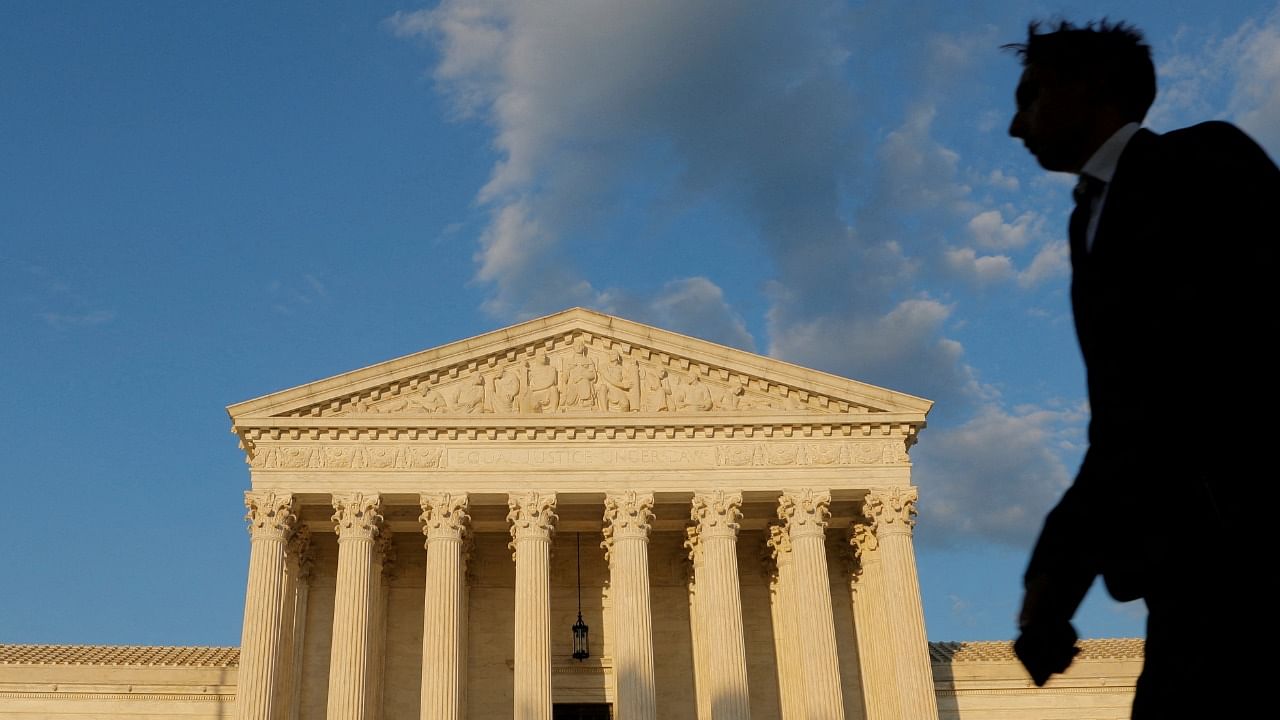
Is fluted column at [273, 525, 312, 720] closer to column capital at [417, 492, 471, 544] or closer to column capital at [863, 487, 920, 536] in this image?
column capital at [417, 492, 471, 544]

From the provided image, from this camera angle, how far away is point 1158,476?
9.71 feet

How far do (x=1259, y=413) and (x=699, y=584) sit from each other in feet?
96.0

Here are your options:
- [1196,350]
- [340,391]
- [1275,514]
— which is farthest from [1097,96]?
[340,391]

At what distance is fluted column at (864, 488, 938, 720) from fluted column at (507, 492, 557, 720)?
823cm

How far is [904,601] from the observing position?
2998cm

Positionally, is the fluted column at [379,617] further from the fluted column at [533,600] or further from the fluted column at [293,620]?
the fluted column at [533,600]

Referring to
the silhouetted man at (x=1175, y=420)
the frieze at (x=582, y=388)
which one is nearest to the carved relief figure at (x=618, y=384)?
the frieze at (x=582, y=388)

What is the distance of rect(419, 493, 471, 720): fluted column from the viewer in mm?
28203

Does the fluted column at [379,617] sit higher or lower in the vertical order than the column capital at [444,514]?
lower

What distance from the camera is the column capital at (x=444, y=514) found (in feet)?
98.5

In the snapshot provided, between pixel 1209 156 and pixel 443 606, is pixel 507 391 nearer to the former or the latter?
pixel 443 606

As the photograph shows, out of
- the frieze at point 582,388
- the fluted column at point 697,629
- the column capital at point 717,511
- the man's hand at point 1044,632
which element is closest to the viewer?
the man's hand at point 1044,632

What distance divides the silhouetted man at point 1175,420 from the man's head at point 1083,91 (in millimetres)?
148

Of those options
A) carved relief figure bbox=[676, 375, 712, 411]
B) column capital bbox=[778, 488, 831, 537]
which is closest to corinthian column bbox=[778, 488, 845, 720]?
column capital bbox=[778, 488, 831, 537]
